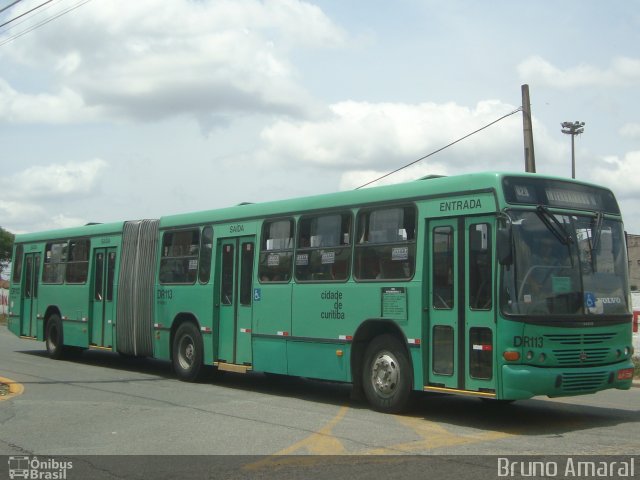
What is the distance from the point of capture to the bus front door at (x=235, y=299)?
13594mm

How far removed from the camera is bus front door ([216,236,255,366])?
Answer: 13.6 m

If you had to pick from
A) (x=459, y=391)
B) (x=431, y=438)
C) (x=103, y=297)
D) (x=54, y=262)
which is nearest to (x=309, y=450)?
(x=431, y=438)

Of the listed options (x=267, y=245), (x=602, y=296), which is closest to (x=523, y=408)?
(x=602, y=296)

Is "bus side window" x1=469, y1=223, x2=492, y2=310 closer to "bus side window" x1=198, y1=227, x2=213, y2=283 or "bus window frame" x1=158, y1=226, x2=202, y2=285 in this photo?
"bus side window" x1=198, y1=227, x2=213, y2=283

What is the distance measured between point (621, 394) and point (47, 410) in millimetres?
9273

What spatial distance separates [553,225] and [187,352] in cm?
778

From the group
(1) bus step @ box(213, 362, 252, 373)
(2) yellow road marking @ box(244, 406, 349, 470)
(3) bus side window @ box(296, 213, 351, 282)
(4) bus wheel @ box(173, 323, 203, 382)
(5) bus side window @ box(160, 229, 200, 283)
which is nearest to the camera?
(2) yellow road marking @ box(244, 406, 349, 470)

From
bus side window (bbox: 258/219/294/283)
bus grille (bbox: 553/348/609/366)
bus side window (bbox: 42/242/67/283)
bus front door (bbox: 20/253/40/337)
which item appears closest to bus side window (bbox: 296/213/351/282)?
bus side window (bbox: 258/219/294/283)

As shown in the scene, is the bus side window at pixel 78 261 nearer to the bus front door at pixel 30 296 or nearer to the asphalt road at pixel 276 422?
the bus front door at pixel 30 296

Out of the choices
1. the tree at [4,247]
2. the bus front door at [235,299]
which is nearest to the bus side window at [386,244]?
the bus front door at [235,299]

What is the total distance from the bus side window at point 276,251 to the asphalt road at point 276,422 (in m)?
1.92

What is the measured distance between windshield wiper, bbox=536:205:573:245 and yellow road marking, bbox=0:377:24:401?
8127 millimetres

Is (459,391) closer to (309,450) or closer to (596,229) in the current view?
(309,450)

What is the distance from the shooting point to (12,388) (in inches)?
523
